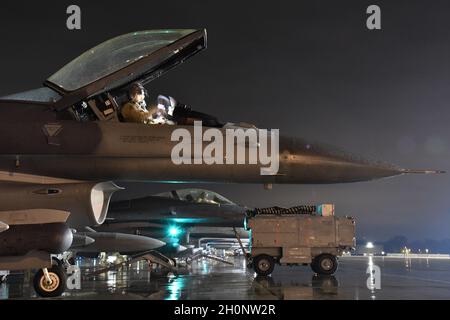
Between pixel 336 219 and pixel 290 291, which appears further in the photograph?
pixel 336 219

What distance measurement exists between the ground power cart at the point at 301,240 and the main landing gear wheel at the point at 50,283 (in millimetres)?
8455

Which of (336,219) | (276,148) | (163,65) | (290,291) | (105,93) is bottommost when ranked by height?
(290,291)

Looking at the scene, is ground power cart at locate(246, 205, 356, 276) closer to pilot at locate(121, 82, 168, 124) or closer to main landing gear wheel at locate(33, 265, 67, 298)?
pilot at locate(121, 82, 168, 124)

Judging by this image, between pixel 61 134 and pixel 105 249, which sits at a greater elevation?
pixel 61 134

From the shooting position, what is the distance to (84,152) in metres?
9.77

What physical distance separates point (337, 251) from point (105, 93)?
10.5 metres

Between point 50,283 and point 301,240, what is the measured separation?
31.6 ft

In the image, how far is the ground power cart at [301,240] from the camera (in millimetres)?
16766

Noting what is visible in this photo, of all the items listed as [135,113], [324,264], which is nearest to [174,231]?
[324,264]

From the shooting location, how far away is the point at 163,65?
10.4 metres

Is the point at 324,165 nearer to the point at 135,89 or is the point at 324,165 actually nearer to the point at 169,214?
the point at 135,89
